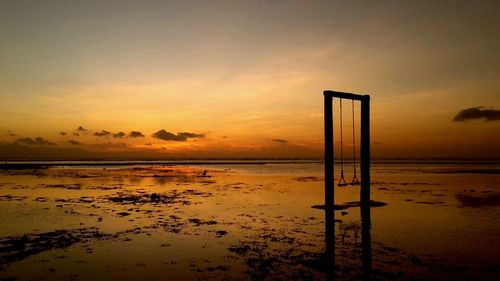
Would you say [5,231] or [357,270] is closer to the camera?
[357,270]

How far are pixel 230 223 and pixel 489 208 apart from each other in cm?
1574

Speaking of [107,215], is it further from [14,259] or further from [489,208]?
[489,208]

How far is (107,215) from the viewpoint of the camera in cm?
1906

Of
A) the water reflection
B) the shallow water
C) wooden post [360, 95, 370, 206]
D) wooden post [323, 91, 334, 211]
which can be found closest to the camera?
the water reflection

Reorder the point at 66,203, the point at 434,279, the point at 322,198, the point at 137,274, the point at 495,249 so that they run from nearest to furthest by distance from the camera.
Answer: the point at 434,279
the point at 137,274
the point at 495,249
the point at 66,203
the point at 322,198

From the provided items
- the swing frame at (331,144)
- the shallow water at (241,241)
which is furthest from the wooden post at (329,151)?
the shallow water at (241,241)

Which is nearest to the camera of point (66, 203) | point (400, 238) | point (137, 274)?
point (137, 274)

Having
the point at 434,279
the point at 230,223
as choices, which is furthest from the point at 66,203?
the point at 434,279

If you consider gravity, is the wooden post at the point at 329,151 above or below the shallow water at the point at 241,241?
above

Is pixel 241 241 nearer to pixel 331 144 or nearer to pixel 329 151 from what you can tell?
pixel 329 151

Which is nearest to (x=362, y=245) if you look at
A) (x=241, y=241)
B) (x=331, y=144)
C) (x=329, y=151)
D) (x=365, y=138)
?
(x=241, y=241)

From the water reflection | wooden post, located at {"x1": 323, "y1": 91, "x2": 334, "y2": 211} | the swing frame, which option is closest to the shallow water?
the water reflection

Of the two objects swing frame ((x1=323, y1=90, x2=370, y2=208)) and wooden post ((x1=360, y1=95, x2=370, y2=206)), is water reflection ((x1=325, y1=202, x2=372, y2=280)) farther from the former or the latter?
wooden post ((x1=360, y1=95, x2=370, y2=206))

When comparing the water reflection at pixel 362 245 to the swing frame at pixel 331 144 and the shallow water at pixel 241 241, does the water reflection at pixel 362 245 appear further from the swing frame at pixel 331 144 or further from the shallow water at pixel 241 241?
the swing frame at pixel 331 144
